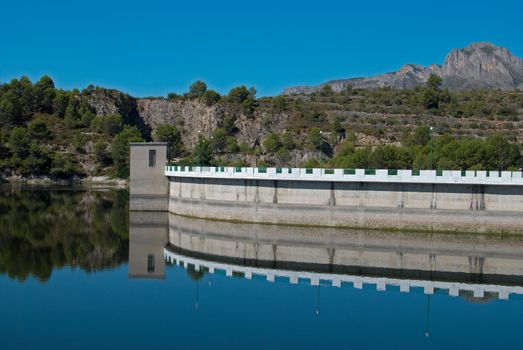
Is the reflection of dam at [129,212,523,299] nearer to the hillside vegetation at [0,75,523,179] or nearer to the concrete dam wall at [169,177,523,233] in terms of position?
the concrete dam wall at [169,177,523,233]

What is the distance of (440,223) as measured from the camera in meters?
46.3

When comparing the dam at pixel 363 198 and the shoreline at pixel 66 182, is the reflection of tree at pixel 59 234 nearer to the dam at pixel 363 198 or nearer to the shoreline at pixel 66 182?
the dam at pixel 363 198

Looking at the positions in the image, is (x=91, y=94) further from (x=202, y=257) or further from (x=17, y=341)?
(x=17, y=341)

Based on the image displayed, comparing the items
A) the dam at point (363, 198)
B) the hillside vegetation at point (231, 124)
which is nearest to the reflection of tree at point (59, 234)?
the dam at point (363, 198)

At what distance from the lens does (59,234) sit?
160 ft

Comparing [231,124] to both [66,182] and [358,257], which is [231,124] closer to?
[66,182]

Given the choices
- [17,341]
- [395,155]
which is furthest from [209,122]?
[17,341]

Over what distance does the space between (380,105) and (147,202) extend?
94049 millimetres

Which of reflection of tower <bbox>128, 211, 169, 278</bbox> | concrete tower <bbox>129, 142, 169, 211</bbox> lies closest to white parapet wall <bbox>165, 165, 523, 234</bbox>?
reflection of tower <bbox>128, 211, 169, 278</bbox>

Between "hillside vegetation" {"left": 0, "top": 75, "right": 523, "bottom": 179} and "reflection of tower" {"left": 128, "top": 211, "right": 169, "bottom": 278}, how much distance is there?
147 ft

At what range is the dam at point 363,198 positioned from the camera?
45.3 metres

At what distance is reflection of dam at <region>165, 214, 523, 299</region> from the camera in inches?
1304

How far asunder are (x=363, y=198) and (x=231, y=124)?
99.4 m

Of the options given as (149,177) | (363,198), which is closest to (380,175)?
(363,198)
